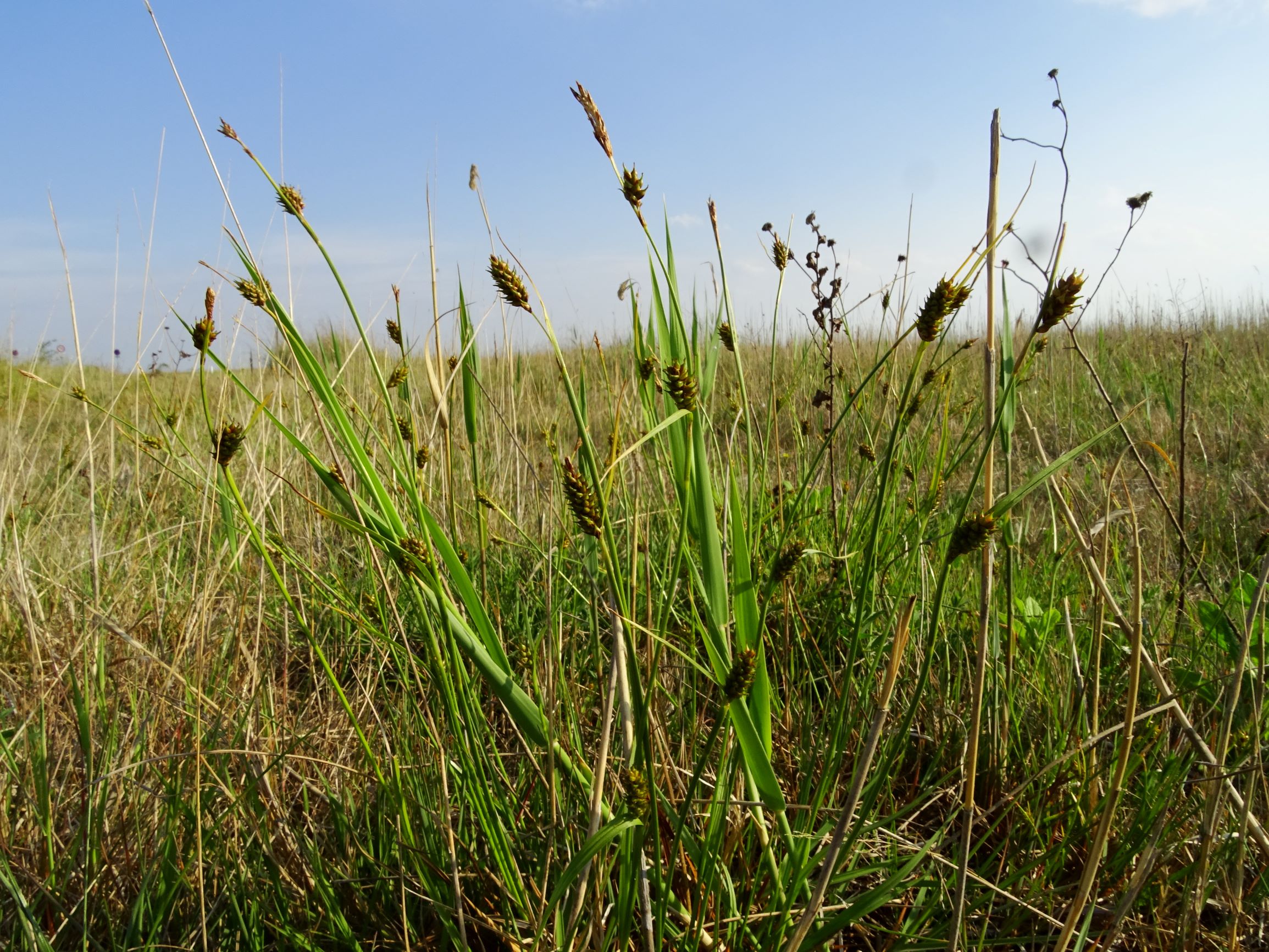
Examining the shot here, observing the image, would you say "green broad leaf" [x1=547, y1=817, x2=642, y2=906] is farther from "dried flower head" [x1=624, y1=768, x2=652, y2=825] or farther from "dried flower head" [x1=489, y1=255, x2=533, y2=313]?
"dried flower head" [x1=489, y1=255, x2=533, y2=313]

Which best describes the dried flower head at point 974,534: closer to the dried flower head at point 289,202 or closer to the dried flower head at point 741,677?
the dried flower head at point 741,677

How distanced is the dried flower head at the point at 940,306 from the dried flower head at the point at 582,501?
37 centimetres

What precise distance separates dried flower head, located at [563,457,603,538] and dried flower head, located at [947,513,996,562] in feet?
0.96

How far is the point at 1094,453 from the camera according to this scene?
3439mm

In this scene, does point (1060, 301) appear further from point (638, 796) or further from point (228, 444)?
point (228, 444)

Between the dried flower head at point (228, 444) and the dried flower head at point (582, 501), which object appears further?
the dried flower head at point (228, 444)

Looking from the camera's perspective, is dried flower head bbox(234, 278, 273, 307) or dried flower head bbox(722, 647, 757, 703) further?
dried flower head bbox(234, 278, 273, 307)

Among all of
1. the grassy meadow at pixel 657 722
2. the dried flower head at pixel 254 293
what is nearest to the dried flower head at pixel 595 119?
Result: the grassy meadow at pixel 657 722

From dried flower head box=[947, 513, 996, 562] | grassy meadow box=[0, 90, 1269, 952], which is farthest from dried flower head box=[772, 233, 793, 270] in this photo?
dried flower head box=[947, 513, 996, 562]

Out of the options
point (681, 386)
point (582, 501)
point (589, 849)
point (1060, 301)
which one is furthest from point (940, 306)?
point (589, 849)

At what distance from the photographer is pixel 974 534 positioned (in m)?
0.62

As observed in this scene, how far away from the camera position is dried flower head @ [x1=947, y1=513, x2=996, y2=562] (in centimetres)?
61

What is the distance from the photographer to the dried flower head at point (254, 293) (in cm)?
73

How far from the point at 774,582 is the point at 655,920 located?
0.37 meters
